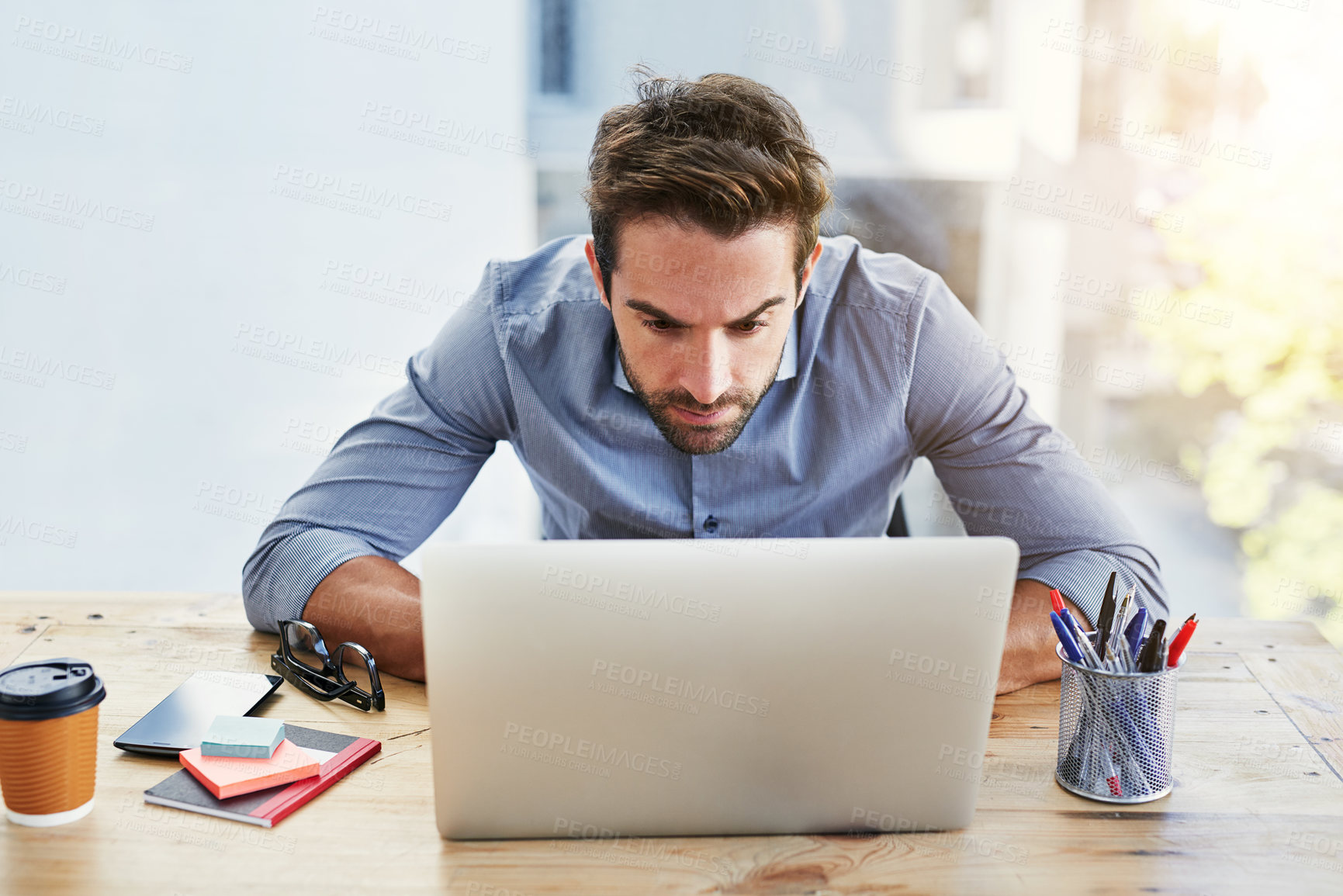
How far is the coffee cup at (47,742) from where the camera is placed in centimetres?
82

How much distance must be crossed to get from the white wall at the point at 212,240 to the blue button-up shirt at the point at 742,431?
1251 mm

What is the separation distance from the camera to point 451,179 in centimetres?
273

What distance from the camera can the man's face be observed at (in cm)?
127

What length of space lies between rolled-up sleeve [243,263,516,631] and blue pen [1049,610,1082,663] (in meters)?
0.86

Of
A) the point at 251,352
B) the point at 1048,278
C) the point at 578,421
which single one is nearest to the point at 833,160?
the point at 1048,278

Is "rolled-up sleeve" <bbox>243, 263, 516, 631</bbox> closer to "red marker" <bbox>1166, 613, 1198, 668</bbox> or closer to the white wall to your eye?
"red marker" <bbox>1166, 613, 1198, 668</bbox>

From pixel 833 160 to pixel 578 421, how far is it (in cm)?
147

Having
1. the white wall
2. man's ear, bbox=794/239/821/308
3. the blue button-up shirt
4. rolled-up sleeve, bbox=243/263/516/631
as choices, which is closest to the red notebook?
rolled-up sleeve, bbox=243/263/516/631

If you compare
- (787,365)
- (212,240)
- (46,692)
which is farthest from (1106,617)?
(212,240)

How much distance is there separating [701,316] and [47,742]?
808mm

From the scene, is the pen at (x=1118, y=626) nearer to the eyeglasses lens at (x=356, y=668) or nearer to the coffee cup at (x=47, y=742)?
the eyeglasses lens at (x=356, y=668)

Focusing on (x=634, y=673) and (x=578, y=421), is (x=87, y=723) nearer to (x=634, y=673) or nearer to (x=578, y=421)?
(x=634, y=673)

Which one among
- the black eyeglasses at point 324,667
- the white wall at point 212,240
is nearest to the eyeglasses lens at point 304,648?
the black eyeglasses at point 324,667

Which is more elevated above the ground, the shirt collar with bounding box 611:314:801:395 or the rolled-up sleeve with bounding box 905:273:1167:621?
the shirt collar with bounding box 611:314:801:395
